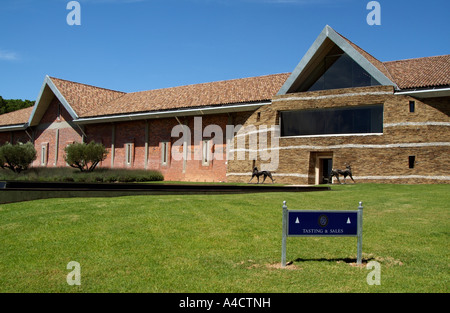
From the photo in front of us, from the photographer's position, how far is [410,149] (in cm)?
2638

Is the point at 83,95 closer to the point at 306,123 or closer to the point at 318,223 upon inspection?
the point at 306,123

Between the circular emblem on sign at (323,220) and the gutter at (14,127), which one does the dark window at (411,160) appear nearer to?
the circular emblem on sign at (323,220)

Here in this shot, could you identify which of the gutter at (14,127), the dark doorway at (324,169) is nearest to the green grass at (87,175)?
the gutter at (14,127)

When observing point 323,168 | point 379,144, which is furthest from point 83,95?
point 379,144

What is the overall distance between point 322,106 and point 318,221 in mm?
22647

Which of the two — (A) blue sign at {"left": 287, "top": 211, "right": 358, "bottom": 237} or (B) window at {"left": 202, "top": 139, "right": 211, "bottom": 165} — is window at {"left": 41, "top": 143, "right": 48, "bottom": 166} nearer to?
(B) window at {"left": 202, "top": 139, "right": 211, "bottom": 165}

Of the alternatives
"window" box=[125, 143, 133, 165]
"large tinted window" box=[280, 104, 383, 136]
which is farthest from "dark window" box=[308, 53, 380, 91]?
"window" box=[125, 143, 133, 165]

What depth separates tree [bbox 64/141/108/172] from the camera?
36750 mm

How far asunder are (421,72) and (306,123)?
26.9ft

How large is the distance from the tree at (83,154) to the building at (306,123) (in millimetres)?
2955

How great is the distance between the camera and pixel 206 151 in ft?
114
